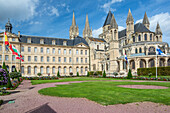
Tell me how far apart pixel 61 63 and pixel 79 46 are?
8.85m

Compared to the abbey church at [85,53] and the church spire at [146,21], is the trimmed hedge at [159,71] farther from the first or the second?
the church spire at [146,21]

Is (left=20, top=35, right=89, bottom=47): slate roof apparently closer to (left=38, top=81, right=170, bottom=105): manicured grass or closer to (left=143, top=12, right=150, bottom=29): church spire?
(left=143, top=12, right=150, bottom=29): church spire

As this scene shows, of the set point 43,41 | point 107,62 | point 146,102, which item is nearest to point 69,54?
→ point 43,41

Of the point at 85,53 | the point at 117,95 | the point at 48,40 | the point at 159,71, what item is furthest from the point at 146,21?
the point at 117,95

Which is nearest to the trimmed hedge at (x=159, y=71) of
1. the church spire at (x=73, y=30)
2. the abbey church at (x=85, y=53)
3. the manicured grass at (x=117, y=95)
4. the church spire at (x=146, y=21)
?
the abbey church at (x=85, y=53)

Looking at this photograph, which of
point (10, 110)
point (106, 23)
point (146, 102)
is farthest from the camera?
point (106, 23)

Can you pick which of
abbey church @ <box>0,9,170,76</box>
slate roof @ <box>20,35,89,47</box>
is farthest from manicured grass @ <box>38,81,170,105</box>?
slate roof @ <box>20,35,89,47</box>

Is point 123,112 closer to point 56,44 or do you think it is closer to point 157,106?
point 157,106

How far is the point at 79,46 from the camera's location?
48906mm

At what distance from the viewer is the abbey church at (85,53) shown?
39469 mm

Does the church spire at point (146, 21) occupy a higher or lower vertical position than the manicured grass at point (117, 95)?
higher

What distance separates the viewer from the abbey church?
39469 mm

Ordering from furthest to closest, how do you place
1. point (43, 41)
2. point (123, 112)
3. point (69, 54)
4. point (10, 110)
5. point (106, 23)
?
point (106, 23), point (69, 54), point (43, 41), point (10, 110), point (123, 112)

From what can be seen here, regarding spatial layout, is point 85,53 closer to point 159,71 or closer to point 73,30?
point 73,30
